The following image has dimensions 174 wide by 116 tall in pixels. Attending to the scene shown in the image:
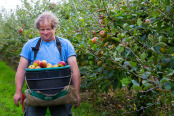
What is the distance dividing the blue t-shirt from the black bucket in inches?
12.8

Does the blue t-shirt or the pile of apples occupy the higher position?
the blue t-shirt

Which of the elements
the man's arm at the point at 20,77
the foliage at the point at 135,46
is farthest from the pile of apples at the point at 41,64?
the foliage at the point at 135,46

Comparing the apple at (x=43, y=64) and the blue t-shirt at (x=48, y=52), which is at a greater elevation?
the blue t-shirt at (x=48, y=52)

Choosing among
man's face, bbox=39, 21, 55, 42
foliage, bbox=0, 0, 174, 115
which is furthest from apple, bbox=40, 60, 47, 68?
foliage, bbox=0, 0, 174, 115

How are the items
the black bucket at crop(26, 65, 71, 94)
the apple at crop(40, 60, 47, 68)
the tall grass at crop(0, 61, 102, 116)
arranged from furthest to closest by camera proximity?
the tall grass at crop(0, 61, 102, 116) < the apple at crop(40, 60, 47, 68) < the black bucket at crop(26, 65, 71, 94)

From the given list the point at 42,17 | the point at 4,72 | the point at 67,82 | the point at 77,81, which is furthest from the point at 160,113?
the point at 4,72

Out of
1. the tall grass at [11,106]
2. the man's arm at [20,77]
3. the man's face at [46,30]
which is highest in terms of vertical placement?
the man's face at [46,30]

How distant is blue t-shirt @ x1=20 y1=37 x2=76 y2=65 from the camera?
2.52 m

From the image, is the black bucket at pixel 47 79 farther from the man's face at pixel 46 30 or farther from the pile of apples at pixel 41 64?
the man's face at pixel 46 30

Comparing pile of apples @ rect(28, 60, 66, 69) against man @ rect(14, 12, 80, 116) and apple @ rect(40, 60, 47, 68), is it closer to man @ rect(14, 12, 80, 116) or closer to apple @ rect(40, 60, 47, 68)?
apple @ rect(40, 60, 47, 68)

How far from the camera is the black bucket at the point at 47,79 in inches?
86.2

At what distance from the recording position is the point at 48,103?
88.4 inches

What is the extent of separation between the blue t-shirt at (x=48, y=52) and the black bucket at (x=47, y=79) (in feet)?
1.06

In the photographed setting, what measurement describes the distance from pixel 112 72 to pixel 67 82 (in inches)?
30.7
